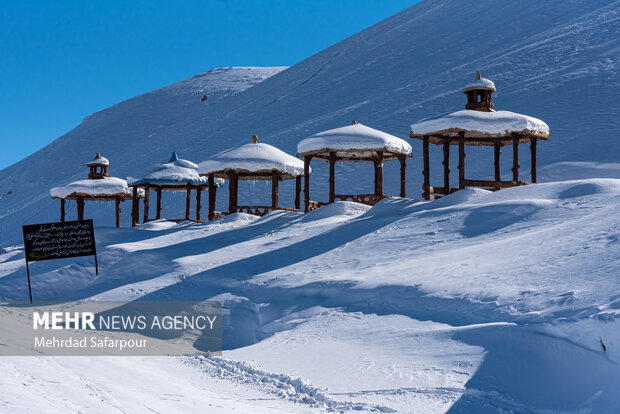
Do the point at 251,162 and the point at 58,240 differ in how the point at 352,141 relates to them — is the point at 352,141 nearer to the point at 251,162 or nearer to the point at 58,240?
the point at 251,162

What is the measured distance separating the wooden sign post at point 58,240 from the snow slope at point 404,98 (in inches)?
714

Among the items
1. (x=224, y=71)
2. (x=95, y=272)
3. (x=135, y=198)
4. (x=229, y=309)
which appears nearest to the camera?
(x=229, y=309)

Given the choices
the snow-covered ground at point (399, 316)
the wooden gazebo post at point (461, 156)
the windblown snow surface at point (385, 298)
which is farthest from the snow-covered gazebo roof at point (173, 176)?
the wooden gazebo post at point (461, 156)

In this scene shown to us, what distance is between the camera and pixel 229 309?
408 inches

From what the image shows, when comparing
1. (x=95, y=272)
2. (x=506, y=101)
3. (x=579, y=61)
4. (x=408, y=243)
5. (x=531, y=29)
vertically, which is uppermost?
(x=531, y=29)

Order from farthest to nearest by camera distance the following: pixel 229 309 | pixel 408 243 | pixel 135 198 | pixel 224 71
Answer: pixel 224 71 → pixel 135 198 → pixel 408 243 → pixel 229 309

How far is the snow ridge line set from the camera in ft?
18.8

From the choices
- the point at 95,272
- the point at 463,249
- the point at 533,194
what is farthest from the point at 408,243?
the point at 95,272

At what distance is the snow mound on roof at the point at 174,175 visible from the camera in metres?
23.6

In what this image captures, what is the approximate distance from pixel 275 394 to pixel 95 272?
9999 millimetres

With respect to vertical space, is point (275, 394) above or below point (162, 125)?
below

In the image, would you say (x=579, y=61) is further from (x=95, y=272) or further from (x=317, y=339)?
(x=317, y=339)

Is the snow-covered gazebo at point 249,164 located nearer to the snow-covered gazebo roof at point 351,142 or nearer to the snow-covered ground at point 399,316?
the snow-covered gazebo roof at point 351,142

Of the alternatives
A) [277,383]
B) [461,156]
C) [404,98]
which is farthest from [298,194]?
[404,98]
